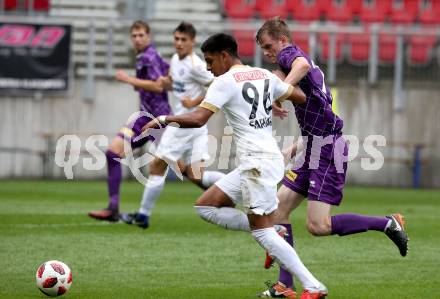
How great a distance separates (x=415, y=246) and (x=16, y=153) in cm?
1373

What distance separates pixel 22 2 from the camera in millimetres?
25250

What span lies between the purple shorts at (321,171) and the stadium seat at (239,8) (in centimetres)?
1717

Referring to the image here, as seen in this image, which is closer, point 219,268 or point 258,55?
point 219,268

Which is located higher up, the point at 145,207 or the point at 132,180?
the point at 145,207

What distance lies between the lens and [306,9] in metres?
26.4

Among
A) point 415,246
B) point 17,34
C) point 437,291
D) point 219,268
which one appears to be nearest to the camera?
point 437,291

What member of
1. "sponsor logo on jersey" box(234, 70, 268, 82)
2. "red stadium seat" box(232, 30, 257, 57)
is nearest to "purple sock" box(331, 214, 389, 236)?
"sponsor logo on jersey" box(234, 70, 268, 82)

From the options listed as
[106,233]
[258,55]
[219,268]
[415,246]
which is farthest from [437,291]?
[258,55]

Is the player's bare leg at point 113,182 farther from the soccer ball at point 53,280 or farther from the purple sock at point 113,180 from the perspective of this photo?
the soccer ball at point 53,280

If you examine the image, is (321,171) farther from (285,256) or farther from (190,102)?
(190,102)

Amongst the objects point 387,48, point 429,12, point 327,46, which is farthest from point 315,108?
point 429,12

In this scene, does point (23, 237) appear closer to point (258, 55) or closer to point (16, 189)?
point (16, 189)

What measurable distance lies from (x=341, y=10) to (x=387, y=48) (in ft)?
9.24

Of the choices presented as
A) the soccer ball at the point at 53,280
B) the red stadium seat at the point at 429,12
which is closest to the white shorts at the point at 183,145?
the soccer ball at the point at 53,280
